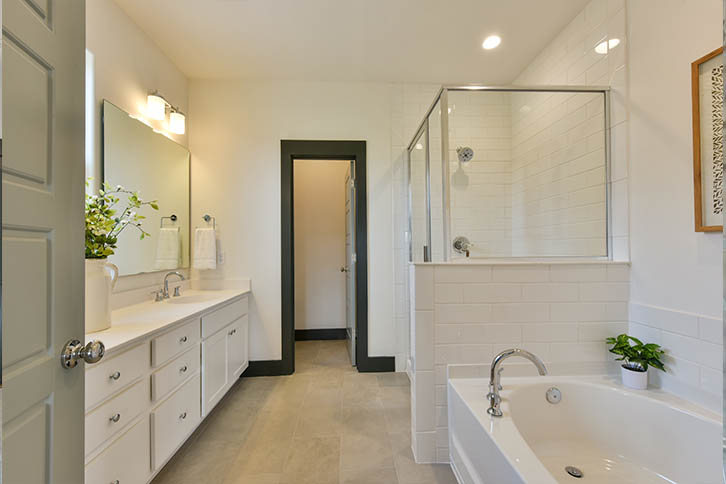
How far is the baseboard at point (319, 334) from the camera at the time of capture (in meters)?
4.08

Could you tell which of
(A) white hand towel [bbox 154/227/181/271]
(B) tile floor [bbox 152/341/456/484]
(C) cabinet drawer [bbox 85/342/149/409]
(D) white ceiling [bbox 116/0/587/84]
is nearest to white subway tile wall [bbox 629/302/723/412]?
(B) tile floor [bbox 152/341/456/484]

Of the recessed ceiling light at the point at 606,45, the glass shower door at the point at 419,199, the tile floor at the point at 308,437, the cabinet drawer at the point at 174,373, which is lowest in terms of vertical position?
the tile floor at the point at 308,437

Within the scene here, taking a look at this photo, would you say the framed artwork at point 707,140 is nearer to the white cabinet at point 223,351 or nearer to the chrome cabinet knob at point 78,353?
the chrome cabinet knob at point 78,353

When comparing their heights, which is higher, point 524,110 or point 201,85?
point 201,85

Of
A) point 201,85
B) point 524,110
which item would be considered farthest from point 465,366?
point 201,85

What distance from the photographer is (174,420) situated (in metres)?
1.63

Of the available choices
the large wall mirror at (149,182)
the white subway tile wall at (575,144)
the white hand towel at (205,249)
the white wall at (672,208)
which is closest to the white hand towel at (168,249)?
the large wall mirror at (149,182)

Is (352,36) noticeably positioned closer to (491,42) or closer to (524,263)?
(491,42)

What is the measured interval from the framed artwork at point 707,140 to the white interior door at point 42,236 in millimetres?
2144

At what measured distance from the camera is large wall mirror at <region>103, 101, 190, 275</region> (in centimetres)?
194

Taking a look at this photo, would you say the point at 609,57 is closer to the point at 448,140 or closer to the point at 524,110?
the point at 524,110

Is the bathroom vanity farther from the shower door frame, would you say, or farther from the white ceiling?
the white ceiling

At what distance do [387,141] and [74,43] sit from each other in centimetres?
246

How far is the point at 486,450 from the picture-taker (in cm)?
122
